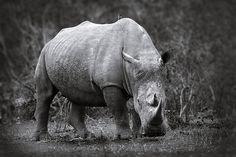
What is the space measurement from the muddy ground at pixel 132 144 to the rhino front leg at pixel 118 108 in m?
0.22

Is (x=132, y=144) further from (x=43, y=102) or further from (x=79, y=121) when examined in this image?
(x=43, y=102)

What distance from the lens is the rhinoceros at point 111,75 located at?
10.9m

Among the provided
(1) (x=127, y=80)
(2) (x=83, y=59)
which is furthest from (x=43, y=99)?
(1) (x=127, y=80)

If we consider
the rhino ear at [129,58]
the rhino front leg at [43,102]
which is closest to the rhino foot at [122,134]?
the rhino ear at [129,58]

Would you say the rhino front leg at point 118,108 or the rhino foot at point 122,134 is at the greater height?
the rhino front leg at point 118,108

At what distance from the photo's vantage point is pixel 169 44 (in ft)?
55.8

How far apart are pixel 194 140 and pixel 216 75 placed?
800cm

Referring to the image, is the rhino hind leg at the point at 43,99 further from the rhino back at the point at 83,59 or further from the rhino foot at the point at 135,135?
the rhino foot at the point at 135,135

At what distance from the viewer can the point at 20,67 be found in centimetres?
2647

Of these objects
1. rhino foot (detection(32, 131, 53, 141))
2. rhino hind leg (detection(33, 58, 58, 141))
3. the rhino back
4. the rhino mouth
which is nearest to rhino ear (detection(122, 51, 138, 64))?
the rhino back

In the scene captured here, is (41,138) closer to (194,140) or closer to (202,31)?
(194,140)

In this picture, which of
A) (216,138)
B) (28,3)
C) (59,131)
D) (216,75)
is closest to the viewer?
(216,138)

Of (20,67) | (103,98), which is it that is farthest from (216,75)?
(20,67)

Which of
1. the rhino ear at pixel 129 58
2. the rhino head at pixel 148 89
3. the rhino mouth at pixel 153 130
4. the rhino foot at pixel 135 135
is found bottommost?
the rhino foot at pixel 135 135
